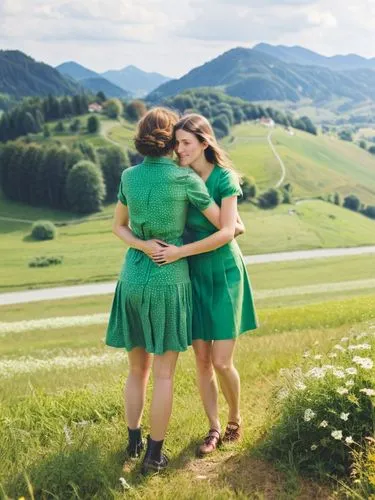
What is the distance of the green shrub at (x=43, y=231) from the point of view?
117 metres

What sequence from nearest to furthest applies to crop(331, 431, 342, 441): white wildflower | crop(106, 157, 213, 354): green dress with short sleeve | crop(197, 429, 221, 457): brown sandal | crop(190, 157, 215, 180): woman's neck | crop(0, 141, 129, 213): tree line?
crop(331, 431, 342, 441): white wildflower
crop(106, 157, 213, 354): green dress with short sleeve
crop(197, 429, 221, 457): brown sandal
crop(190, 157, 215, 180): woman's neck
crop(0, 141, 129, 213): tree line

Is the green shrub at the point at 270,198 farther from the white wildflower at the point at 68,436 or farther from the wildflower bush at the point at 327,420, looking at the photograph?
the wildflower bush at the point at 327,420

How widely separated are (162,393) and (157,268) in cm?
130

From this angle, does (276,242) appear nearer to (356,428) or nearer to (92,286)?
(92,286)

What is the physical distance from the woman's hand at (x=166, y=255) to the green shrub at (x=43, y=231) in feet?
371

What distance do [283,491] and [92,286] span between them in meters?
81.5

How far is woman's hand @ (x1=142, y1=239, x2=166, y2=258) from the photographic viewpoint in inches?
253

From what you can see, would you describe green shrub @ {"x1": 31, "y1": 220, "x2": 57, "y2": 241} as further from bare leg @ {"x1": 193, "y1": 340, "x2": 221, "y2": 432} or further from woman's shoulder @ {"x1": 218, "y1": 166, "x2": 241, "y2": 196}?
woman's shoulder @ {"x1": 218, "y1": 166, "x2": 241, "y2": 196}

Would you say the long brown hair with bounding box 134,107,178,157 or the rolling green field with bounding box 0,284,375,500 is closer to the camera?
the rolling green field with bounding box 0,284,375,500

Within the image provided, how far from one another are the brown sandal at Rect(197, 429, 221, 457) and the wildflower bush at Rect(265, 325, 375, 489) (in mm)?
790

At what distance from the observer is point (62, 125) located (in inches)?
7087

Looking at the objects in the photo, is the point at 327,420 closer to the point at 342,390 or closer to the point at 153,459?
the point at 342,390

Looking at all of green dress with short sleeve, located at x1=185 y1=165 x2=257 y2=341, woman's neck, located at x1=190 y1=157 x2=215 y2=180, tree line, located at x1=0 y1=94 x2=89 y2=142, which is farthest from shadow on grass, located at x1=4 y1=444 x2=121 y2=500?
tree line, located at x1=0 y1=94 x2=89 y2=142

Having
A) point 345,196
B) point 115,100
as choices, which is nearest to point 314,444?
point 345,196
